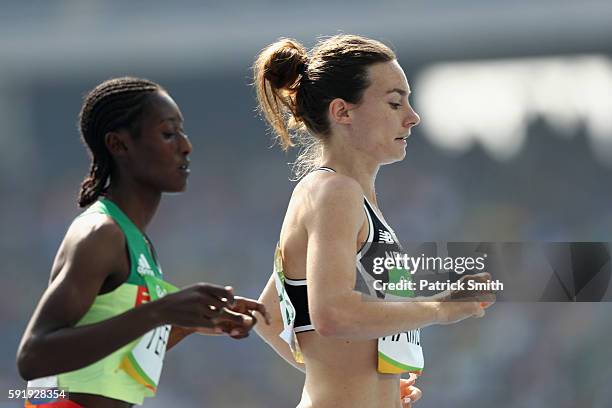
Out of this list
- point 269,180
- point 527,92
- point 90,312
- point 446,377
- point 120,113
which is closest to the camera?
point 90,312

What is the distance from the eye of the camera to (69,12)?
8609 millimetres

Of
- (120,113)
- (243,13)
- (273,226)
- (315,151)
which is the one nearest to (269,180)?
(273,226)

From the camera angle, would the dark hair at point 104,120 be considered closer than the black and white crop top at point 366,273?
Yes

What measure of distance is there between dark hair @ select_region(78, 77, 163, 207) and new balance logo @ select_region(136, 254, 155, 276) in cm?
22

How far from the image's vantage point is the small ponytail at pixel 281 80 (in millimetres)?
2369

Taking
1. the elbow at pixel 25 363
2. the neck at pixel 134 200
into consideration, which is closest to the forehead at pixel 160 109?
the neck at pixel 134 200

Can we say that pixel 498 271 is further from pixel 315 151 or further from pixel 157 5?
pixel 157 5

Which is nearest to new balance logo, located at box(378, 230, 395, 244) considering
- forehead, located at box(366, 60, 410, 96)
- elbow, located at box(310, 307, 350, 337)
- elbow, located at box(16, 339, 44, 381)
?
elbow, located at box(310, 307, 350, 337)

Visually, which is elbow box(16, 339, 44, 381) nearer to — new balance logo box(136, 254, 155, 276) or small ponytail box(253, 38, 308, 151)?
new balance logo box(136, 254, 155, 276)

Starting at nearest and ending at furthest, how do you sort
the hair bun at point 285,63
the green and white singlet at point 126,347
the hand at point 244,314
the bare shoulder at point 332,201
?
the hand at point 244,314 → the green and white singlet at point 126,347 → the bare shoulder at point 332,201 → the hair bun at point 285,63

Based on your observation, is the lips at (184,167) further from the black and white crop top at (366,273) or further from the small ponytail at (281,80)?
the small ponytail at (281,80)

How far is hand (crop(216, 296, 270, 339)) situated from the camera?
166cm

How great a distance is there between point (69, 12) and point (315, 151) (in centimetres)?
672

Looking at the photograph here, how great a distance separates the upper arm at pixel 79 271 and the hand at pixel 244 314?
0.78 ft
